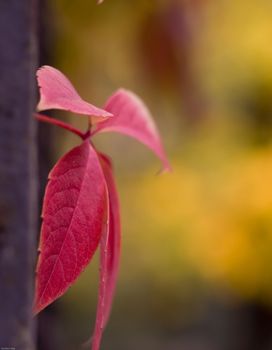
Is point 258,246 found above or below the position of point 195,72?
below

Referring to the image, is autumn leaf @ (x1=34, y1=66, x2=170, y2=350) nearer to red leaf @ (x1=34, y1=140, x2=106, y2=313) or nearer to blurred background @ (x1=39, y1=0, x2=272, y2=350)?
red leaf @ (x1=34, y1=140, x2=106, y2=313)

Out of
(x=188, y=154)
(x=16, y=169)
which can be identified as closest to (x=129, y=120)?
(x=16, y=169)

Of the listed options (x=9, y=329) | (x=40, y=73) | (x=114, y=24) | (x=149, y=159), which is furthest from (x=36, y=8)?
(x=149, y=159)

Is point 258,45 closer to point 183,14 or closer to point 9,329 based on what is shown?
point 183,14

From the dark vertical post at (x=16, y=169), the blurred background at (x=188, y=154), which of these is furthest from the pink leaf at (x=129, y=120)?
the blurred background at (x=188, y=154)

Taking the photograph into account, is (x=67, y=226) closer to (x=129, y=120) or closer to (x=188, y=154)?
(x=129, y=120)

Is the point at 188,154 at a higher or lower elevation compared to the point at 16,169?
lower
